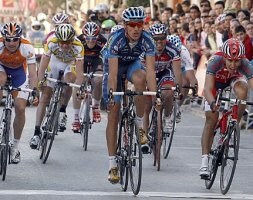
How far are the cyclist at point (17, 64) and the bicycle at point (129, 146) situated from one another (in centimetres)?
181

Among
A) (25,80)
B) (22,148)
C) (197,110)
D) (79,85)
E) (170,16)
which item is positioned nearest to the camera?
(25,80)

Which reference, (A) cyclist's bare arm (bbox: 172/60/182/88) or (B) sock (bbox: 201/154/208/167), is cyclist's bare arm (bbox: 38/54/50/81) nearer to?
(A) cyclist's bare arm (bbox: 172/60/182/88)

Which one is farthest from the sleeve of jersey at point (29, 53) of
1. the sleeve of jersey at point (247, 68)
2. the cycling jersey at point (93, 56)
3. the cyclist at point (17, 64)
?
the cycling jersey at point (93, 56)

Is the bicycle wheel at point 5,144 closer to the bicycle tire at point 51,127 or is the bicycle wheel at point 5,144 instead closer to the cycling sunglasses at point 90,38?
the bicycle tire at point 51,127

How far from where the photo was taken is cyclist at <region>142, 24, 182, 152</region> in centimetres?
1603

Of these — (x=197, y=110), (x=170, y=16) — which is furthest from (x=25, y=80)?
(x=170, y=16)

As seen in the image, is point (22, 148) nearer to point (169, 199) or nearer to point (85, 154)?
point (85, 154)

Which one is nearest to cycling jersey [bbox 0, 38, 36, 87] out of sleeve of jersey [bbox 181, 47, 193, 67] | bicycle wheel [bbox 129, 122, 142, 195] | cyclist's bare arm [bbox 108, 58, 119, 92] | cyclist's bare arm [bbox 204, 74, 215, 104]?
cyclist's bare arm [bbox 108, 58, 119, 92]

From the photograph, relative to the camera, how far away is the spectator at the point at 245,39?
73.0 ft

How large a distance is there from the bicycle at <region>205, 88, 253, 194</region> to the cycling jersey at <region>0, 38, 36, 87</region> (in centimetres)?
267

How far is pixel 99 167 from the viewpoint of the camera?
1532cm

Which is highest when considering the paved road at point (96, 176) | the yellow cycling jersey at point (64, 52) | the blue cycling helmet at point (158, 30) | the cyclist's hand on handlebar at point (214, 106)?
the blue cycling helmet at point (158, 30)

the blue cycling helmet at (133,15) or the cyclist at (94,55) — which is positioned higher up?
the blue cycling helmet at (133,15)

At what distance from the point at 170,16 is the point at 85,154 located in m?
15.1
